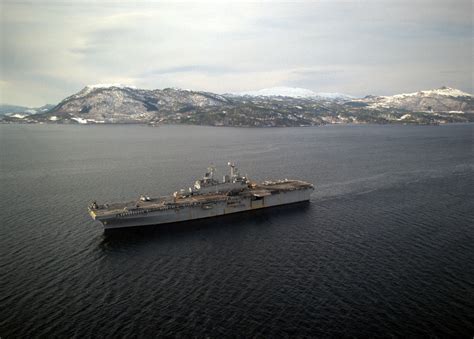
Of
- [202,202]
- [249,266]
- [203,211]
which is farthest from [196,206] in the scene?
[249,266]

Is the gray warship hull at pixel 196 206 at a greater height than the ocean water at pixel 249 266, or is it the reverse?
the gray warship hull at pixel 196 206

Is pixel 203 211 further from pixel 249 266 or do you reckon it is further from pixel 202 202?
pixel 249 266

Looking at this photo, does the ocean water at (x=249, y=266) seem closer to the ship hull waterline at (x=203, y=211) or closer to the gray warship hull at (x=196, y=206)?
the ship hull waterline at (x=203, y=211)

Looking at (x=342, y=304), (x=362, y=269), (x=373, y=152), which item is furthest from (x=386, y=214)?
(x=373, y=152)

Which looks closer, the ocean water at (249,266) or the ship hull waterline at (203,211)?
the ocean water at (249,266)

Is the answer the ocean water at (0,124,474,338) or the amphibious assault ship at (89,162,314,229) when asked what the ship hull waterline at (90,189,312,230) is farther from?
the ocean water at (0,124,474,338)

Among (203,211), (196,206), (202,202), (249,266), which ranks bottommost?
(249,266)

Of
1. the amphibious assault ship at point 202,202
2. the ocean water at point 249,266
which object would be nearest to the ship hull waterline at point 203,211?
the amphibious assault ship at point 202,202
